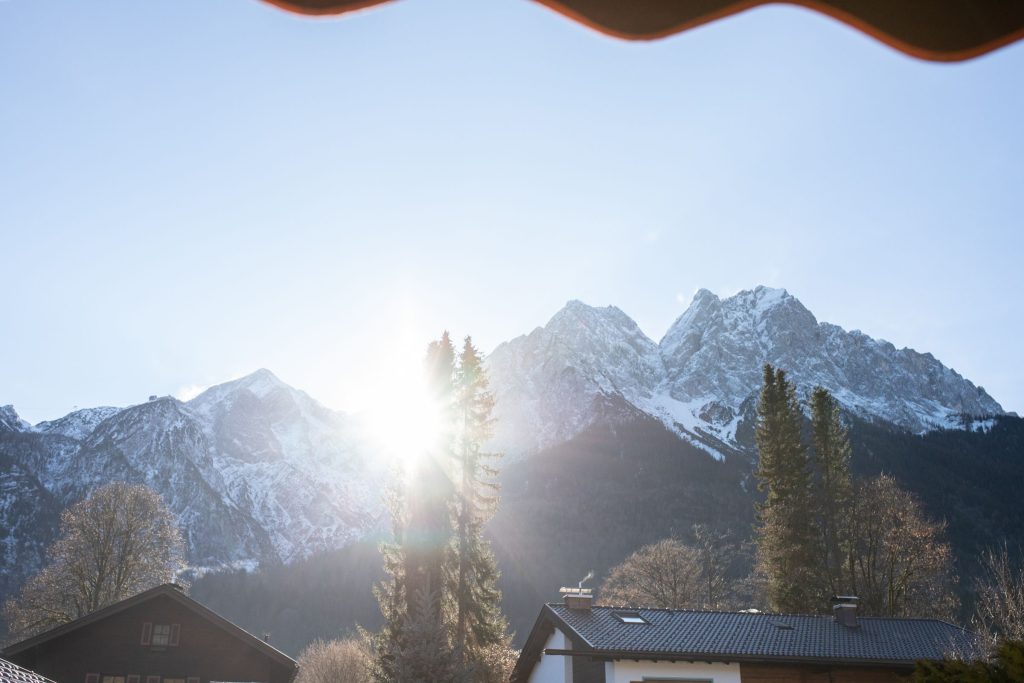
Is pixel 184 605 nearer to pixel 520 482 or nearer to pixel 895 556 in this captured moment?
pixel 895 556

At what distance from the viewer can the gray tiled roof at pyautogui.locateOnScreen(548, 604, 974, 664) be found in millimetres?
21375

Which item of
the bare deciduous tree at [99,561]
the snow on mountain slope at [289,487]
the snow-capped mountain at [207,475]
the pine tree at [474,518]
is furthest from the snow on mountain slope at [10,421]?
the pine tree at [474,518]

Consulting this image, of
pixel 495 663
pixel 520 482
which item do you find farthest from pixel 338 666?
pixel 520 482

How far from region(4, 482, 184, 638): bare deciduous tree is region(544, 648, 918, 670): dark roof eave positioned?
24163mm

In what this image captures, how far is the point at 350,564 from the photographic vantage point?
3979 inches

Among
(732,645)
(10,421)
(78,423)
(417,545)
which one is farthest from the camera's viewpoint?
(78,423)

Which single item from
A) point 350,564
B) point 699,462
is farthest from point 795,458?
point 699,462

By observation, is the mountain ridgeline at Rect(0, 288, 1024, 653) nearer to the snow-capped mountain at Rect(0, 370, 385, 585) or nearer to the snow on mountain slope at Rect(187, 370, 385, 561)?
the snow-capped mountain at Rect(0, 370, 385, 585)

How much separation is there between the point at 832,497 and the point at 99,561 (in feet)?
116

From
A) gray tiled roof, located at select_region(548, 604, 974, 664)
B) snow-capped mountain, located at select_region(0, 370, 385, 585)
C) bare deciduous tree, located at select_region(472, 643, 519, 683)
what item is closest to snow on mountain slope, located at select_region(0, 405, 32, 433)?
snow-capped mountain, located at select_region(0, 370, 385, 585)

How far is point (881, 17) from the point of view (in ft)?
4.61

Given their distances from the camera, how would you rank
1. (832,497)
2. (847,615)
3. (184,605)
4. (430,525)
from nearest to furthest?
(847,615), (184,605), (430,525), (832,497)

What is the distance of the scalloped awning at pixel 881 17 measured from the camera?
1.35m

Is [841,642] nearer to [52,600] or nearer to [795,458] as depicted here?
[795,458]
